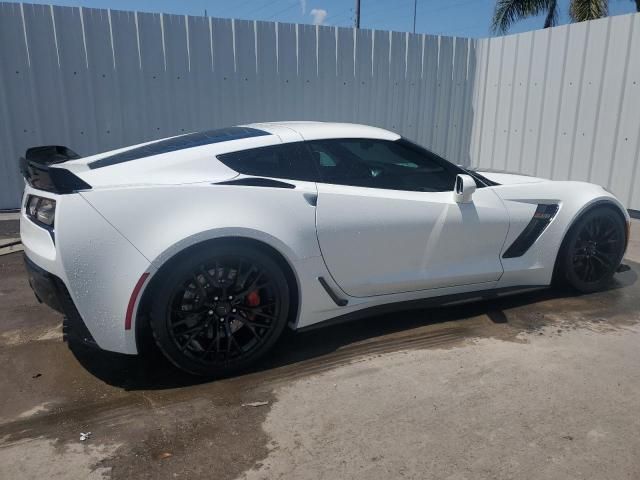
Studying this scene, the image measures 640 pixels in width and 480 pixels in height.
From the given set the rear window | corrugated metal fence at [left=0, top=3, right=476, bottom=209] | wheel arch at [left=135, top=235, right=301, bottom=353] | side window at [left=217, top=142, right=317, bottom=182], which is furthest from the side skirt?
corrugated metal fence at [left=0, top=3, right=476, bottom=209]

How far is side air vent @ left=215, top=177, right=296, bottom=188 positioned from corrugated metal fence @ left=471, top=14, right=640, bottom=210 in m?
5.76

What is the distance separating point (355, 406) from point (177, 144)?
6.29 feet

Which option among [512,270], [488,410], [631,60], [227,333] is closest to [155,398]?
[227,333]

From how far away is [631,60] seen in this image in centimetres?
692

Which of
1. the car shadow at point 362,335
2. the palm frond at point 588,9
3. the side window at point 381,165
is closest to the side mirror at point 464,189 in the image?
the side window at point 381,165

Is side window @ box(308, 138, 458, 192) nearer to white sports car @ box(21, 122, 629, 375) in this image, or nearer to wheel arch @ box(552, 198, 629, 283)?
white sports car @ box(21, 122, 629, 375)

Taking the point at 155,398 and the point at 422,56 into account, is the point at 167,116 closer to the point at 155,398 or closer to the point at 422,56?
the point at 422,56

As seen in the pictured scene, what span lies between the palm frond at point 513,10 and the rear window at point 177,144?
62.3 ft

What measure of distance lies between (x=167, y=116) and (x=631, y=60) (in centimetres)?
601

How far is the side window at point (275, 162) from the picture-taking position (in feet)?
10.6

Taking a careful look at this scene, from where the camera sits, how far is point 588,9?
18.7 m

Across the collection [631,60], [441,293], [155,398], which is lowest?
[155,398]

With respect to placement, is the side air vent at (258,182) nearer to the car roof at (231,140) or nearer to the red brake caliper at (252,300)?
the car roof at (231,140)

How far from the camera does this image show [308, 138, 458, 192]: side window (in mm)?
3484
